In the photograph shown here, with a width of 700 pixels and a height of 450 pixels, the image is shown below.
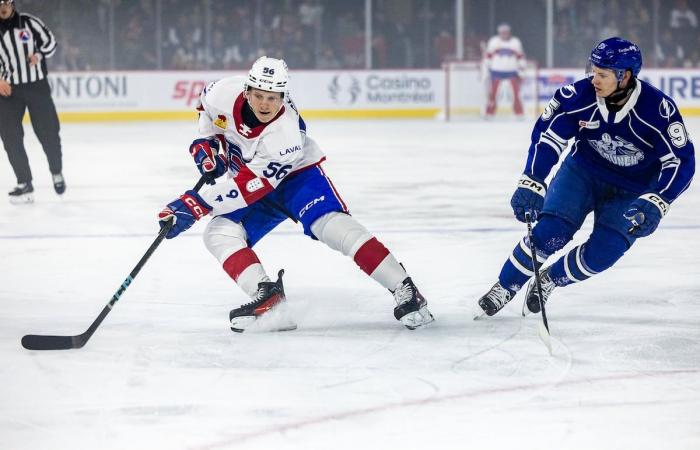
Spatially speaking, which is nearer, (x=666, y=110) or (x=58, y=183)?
(x=666, y=110)

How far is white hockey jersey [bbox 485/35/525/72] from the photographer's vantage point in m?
14.4

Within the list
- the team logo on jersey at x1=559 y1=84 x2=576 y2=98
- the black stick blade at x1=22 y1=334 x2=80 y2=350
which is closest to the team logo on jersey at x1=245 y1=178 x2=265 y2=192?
the black stick blade at x1=22 y1=334 x2=80 y2=350

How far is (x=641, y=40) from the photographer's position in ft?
48.9

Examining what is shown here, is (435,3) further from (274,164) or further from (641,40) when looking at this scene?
(274,164)

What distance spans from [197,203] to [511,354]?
105 cm

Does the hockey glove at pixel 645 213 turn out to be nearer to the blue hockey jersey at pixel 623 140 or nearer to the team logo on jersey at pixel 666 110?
the blue hockey jersey at pixel 623 140

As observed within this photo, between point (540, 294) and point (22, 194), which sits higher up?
point (540, 294)

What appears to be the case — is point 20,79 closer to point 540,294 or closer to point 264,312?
point 264,312

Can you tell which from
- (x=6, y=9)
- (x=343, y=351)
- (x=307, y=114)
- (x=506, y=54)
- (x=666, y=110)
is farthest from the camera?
(x=506, y=54)

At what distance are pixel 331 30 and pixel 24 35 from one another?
8244 millimetres

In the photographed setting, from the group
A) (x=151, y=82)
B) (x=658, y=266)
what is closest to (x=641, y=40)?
(x=151, y=82)

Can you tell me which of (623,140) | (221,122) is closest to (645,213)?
(623,140)

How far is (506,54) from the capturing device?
568 inches

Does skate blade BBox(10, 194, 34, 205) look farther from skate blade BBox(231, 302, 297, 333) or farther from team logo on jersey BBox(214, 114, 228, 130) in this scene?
skate blade BBox(231, 302, 297, 333)
